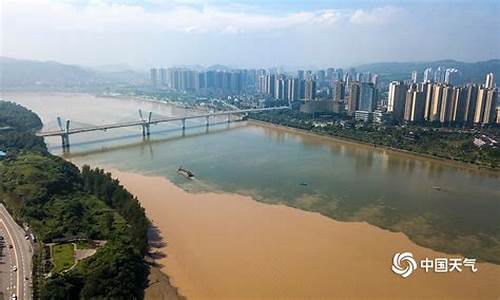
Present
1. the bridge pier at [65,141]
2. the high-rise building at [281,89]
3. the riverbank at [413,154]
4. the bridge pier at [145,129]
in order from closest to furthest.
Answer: the riverbank at [413,154] → the bridge pier at [65,141] → the bridge pier at [145,129] → the high-rise building at [281,89]

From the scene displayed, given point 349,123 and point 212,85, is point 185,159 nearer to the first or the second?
point 349,123

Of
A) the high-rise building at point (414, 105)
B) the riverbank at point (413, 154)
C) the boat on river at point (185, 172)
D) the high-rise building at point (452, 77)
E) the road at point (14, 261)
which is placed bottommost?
the riverbank at point (413, 154)

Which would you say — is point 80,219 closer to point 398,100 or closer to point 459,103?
point 398,100

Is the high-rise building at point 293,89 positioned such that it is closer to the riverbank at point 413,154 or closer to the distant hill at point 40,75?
the riverbank at point 413,154

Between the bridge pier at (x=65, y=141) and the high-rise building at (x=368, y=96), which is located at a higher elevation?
the high-rise building at (x=368, y=96)

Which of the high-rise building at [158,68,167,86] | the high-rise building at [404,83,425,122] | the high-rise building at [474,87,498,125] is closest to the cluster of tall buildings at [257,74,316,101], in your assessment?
the high-rise building at [404,83,425,122]

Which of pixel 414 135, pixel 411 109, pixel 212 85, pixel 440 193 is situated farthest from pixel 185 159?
pixel 212 85

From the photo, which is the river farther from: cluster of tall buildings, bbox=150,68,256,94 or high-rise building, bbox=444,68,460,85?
high-rise building, bbox=444,68,460,85

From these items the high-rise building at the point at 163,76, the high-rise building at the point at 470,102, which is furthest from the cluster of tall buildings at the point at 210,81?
the high-rise building at the point at 470,102
